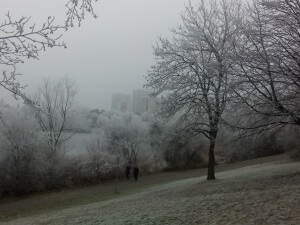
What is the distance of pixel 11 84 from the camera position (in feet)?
20.6

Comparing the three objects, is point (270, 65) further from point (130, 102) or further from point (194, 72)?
point (130, 102)

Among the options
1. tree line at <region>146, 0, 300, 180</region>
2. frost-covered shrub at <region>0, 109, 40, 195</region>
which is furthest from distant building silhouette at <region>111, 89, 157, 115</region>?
tree line at <region>146, 0, 300, 180</region>

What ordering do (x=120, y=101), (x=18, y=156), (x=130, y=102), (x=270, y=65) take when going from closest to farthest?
(x=270, y=65), (x=18, y=156), (x=130, y=102), (x=120, y=101)

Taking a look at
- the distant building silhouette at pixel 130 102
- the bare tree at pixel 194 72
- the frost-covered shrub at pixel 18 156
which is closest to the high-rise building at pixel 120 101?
the distant building silhouette at pixel 130 102

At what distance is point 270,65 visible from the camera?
14.6 meters

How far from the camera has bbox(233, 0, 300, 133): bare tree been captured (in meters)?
13.8

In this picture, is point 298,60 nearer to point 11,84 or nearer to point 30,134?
point 11,84

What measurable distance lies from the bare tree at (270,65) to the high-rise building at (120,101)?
57.1 m

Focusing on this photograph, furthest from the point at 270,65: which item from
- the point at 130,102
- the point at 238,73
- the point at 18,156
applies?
the point at 130,102

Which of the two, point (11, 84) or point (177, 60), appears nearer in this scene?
point (11, 84)

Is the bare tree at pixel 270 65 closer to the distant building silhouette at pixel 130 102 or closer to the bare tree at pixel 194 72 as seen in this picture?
the bare tree at pixel 194 72

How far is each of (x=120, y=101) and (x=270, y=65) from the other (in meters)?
64.3

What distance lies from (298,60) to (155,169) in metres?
32.7

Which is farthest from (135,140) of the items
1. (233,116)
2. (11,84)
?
(11,84)
